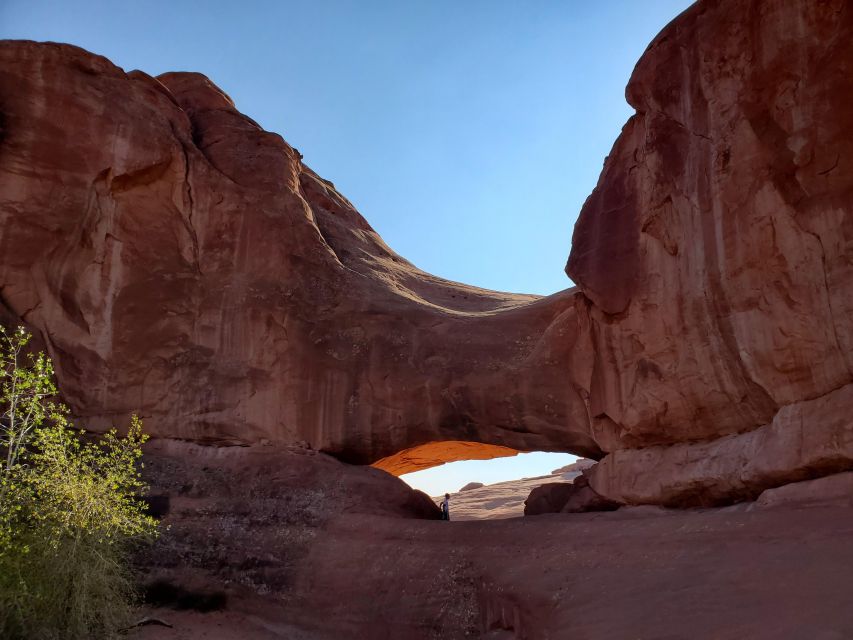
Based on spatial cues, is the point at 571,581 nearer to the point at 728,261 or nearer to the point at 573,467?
the point at 728,261

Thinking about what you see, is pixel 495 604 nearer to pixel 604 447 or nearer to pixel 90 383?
pixel 604 447

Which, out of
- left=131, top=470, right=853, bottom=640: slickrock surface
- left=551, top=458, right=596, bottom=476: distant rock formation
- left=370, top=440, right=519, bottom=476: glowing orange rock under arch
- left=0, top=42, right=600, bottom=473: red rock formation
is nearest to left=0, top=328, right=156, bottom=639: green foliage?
left=131, top=470, right=853, bottom=640: slickrock surface

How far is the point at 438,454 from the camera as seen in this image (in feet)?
73.7

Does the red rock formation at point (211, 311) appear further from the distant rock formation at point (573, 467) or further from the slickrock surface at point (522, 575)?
the distant rock formation at point (573, 467)

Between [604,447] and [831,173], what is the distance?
742 cm

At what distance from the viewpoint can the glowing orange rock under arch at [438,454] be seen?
2098cm

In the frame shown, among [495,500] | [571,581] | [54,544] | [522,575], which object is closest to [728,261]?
[571,581]

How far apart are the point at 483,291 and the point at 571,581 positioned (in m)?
13.5

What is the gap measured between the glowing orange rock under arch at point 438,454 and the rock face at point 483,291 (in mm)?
188

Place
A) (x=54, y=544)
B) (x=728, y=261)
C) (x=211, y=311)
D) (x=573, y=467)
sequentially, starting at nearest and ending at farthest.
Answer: (x=54, y=544) → (x=728, y=261) → (x=211, y=311) → (x=573, y=467)

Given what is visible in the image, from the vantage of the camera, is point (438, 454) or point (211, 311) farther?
point (438, 454)

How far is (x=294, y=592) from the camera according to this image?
51.5ft

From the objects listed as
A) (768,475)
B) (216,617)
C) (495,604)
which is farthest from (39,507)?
(768,475)

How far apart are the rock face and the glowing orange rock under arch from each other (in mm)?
188
